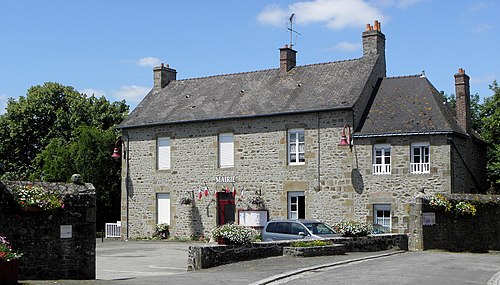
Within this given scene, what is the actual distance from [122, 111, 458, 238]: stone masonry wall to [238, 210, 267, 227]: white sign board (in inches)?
14.2

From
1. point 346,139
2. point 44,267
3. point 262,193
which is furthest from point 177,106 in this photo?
point 44,267

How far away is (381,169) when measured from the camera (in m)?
29.2

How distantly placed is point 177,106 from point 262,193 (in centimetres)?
669

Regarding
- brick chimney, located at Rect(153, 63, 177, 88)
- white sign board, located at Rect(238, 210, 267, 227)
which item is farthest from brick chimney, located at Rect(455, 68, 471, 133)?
brick chimney, located at Rect(153, 63, 177, 88)

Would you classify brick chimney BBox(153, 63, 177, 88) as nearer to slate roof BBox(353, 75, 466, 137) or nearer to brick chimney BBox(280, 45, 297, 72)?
brick chimney BBox(280, 45, 297, 72)

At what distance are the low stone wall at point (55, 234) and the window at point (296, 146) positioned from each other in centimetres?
1546

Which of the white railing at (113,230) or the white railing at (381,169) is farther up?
the white railing at (381,169)

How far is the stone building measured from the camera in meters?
29.0

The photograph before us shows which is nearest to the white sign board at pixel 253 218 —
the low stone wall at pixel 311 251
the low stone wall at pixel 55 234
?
the low stone wall at pixel 311 251

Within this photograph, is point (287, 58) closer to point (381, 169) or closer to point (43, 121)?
point (381, 169)

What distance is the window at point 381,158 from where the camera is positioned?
95.7 ft

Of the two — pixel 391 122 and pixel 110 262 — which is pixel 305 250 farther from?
pixel 391 122

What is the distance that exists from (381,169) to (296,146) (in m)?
3.93

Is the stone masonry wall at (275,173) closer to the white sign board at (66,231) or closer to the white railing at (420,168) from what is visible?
the white railing at (420,168)
